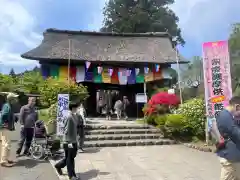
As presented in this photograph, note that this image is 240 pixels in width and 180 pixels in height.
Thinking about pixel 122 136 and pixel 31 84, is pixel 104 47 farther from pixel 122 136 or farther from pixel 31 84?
pixel 122 136

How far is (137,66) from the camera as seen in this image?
20.3 meters

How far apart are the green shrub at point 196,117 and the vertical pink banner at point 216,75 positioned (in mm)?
1483

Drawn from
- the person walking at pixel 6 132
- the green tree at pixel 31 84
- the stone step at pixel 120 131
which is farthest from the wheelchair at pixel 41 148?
the green tree at pixel 31 84

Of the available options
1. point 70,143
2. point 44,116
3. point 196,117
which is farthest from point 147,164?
point 44,116

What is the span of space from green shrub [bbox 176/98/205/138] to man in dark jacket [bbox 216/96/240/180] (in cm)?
796

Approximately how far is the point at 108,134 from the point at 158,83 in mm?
9048

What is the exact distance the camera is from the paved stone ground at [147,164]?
741 centimetres

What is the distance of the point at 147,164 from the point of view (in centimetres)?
Answer: 866

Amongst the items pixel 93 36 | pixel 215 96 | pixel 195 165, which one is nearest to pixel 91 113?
pixel 93 36

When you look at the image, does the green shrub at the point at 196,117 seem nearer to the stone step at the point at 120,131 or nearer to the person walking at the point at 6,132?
the stone step at the point at 120,131

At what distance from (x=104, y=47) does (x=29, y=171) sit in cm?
1567

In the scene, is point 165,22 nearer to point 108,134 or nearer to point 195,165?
point 108,134

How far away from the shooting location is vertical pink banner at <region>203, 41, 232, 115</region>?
416 inches

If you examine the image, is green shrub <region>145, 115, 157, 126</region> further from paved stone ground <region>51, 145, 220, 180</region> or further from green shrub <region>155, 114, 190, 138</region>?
paved stone ground <region>51, 145, 220, 180</region>
